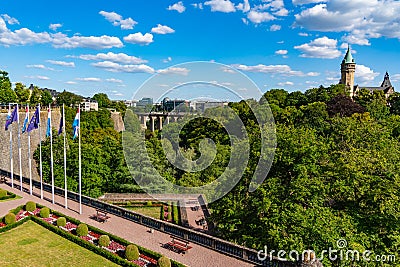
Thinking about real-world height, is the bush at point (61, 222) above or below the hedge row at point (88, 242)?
above

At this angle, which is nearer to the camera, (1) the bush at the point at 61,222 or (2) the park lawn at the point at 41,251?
(2) the park lawn at the point at 41,251

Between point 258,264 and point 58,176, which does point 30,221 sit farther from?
point 258,264

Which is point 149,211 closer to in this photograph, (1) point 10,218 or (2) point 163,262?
(1) point 10,218

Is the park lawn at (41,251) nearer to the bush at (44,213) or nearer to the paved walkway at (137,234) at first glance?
the bush at (44,213)

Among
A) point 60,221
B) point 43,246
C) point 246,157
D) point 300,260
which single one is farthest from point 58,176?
point 300,260

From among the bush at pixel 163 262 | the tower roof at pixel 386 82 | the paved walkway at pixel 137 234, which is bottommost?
the paved walkway at pixel 137 234

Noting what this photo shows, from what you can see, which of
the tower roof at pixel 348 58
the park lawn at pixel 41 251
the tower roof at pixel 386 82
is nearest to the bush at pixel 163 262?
the park lawn at pixel 41 251

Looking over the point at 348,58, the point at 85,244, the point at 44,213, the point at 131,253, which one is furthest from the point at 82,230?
the point at 348,58
